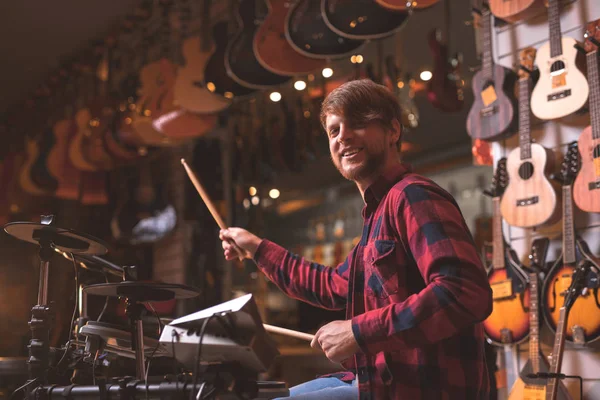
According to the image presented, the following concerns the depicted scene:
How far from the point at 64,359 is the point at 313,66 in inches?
95.4

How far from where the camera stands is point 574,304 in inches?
114

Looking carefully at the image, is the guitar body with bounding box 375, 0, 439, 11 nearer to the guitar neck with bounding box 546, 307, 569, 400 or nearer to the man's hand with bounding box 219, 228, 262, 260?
the guitar neck with bounding box 546, 307, 569, 400

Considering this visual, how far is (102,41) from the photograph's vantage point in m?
6.44

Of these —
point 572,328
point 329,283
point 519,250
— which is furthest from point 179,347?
point 519,250

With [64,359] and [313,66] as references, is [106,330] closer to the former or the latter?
[64,359]

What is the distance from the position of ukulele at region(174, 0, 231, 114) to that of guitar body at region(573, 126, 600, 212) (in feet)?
8.20

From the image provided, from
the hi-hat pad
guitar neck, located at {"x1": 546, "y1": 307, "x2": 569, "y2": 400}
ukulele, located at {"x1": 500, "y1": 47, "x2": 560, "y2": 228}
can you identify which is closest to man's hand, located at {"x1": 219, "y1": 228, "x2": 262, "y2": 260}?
the hi-hat pad

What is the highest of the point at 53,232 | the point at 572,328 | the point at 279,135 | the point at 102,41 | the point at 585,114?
the point at 102,41

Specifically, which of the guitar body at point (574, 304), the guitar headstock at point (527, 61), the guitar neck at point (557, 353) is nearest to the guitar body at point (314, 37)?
the guitar headstock at point (527, 61)

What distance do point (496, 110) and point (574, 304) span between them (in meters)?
0.96

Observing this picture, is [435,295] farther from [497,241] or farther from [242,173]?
[242,173]

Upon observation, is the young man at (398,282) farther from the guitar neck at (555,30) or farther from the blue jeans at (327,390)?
the guitar neck at (555,30)

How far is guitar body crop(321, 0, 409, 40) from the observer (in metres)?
3.59

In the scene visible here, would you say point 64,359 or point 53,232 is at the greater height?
point 53,232
